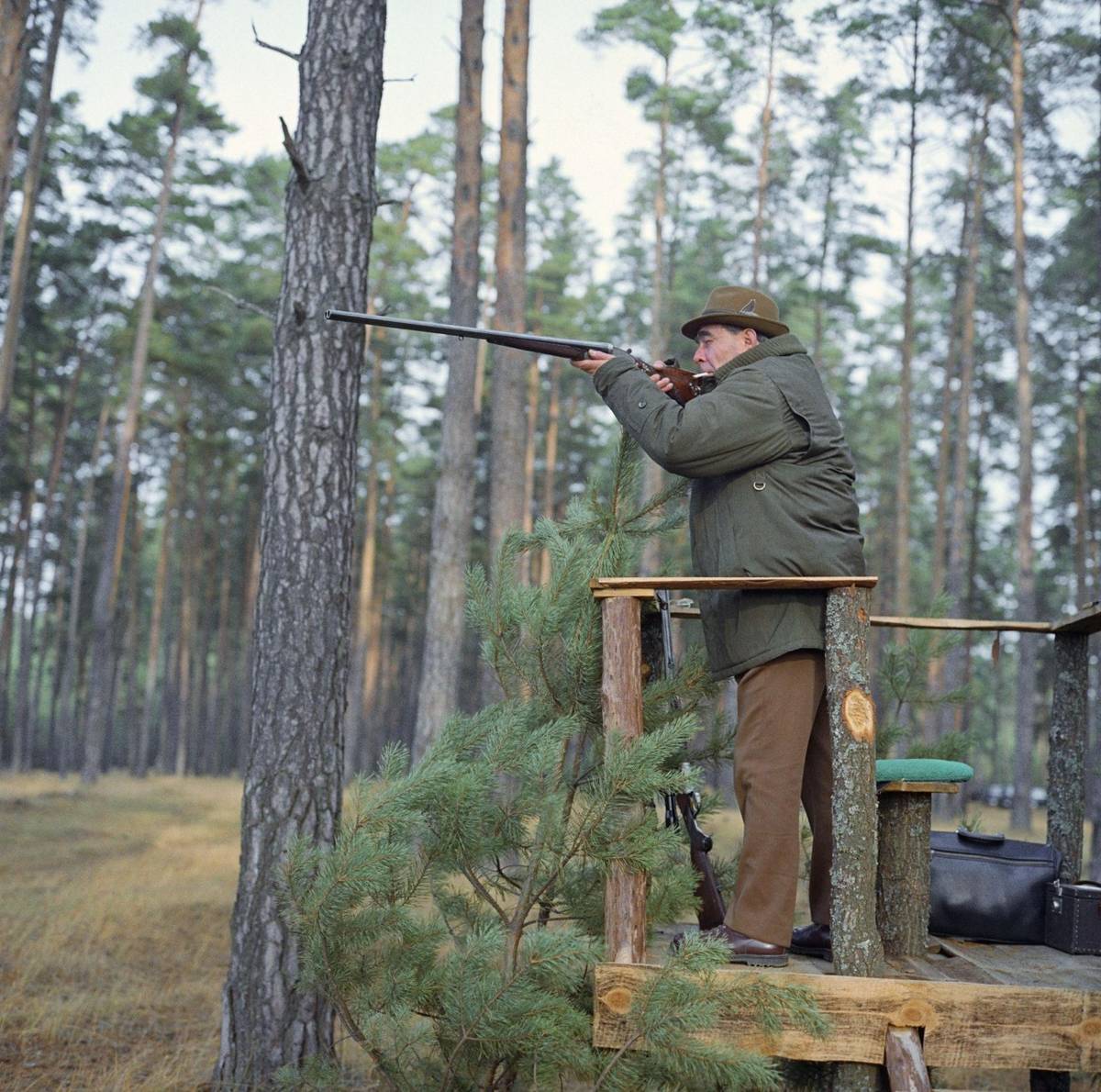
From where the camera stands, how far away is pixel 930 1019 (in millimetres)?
3199

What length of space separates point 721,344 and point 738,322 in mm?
100

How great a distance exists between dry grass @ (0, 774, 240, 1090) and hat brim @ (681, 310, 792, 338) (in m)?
3.78

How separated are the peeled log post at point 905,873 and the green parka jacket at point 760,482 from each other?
26.9 inches

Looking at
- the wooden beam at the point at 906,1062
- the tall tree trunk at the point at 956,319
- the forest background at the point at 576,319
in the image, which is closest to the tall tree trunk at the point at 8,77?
the forest background at the point at 576,319

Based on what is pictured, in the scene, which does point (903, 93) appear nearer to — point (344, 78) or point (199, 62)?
point (199, 62)

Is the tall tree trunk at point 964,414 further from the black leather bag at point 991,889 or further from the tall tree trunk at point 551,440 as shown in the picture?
the black leather bag at point 991,889

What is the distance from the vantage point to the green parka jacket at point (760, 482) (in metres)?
3.57

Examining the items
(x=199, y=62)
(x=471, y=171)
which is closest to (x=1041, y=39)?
(x=471, y=171)

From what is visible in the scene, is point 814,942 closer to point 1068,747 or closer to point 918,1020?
point 918,1020

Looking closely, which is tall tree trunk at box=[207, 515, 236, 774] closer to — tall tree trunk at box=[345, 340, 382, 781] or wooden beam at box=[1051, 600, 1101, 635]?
tall tree trunk at box=[345, 340, 382, 781]

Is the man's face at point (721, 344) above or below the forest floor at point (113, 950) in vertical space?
above

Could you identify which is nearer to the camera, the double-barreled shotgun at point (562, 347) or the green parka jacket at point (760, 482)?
the green parka jacket at point (760, 482)

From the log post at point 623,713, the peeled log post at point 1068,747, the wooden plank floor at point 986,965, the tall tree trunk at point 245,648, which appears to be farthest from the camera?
the tall tree trunk at point 245,648

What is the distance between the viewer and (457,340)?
12.6 meters
